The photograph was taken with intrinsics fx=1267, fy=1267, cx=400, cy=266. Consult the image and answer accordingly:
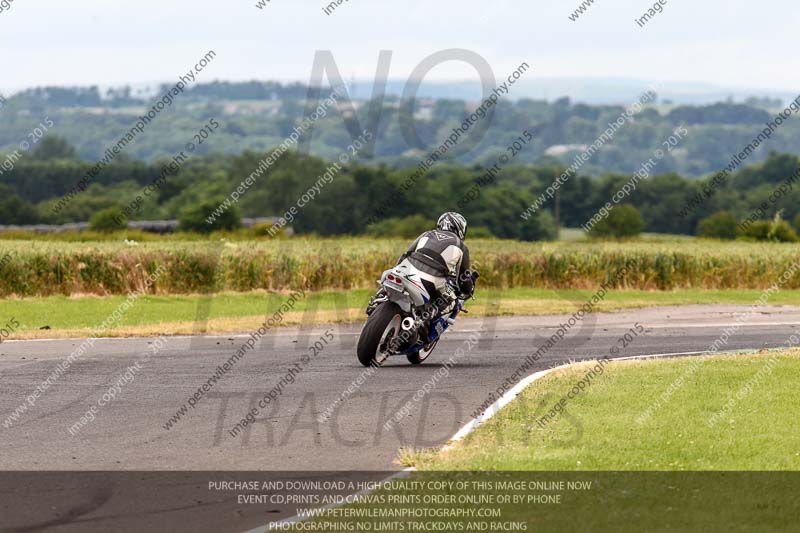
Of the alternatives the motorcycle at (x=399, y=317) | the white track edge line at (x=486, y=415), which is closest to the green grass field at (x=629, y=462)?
the white track edge line at (x=486, y=415)

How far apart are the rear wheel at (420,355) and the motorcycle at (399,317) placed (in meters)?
0.07

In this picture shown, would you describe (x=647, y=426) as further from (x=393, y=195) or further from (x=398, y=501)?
(x=393, y=195)

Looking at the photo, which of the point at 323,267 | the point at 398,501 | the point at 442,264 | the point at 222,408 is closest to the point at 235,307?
the point at 323,267

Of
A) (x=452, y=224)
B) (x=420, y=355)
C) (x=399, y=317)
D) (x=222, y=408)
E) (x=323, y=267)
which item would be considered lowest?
(x=323, y=267)

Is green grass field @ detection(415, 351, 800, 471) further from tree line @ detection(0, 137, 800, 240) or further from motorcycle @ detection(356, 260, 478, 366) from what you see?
tree line @ detection(0, 137, 800, 240)

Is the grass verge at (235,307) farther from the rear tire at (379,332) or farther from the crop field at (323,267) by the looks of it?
the rear tire at (379,332)

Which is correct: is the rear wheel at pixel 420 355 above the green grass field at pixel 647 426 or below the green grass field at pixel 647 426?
below

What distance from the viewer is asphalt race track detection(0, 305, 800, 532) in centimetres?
914

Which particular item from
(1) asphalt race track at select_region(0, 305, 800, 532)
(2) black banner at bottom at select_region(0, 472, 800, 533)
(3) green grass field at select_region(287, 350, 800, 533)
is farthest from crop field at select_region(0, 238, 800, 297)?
(2) black banner at bottom at select_region(0, 472, 800, 533)

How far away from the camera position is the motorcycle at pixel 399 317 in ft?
51.6

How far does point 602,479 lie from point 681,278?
2888 cm

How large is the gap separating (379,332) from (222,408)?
11.3ft

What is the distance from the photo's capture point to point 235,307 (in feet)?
93.2

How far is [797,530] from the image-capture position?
25.8 ft
